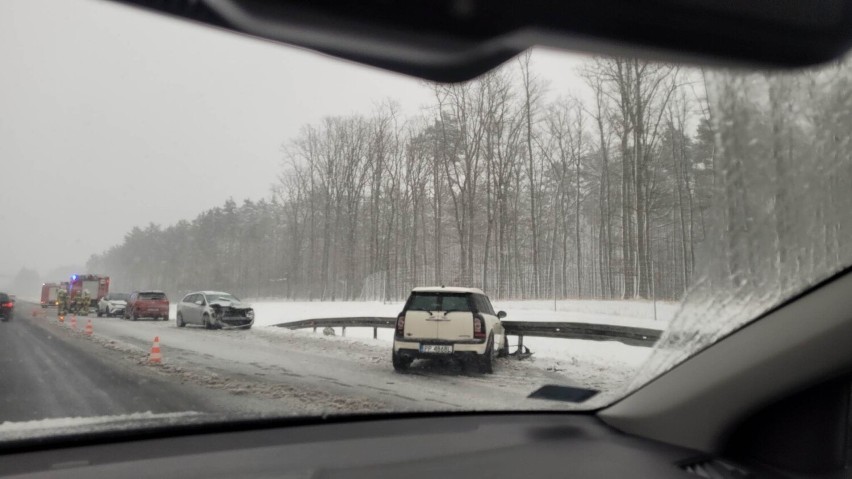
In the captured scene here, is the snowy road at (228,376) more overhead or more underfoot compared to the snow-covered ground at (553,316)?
more underfoot

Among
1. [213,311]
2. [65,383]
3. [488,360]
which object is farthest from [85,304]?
[488,360]

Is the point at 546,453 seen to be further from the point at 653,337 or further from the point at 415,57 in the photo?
the point at 415,57

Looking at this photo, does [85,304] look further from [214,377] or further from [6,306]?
[214,377]

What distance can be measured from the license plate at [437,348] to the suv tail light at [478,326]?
0.28 metres

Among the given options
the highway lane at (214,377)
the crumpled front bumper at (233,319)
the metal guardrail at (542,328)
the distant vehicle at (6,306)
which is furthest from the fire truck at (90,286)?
→ the metal guardrail at (542,328)

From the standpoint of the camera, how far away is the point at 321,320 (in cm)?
548

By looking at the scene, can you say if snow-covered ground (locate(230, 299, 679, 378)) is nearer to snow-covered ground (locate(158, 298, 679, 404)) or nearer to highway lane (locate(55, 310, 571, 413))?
snow-covered ground (locate(158, 298, 679, 404))

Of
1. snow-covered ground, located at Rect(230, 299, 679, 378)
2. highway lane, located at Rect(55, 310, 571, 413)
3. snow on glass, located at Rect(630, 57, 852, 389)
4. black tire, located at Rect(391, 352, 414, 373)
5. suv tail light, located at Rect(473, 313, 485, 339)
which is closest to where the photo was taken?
snow on glass, located at Rect(630, 57, 852, 389)

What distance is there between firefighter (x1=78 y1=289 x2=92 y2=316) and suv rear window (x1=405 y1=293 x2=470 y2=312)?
2.59 m

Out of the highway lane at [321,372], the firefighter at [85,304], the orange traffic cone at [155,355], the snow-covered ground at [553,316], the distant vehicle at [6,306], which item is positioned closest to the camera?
the distant vehicle at [6,306]

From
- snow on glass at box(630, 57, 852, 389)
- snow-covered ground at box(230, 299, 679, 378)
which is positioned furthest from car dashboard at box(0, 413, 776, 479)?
snow-covered ground at box(230, 299, 679, 378)

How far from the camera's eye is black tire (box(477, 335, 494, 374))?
5.10 meters

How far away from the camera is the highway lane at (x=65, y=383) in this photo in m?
2.91

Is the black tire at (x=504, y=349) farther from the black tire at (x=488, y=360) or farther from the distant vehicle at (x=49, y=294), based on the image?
the distant vehicle at (x=49, y=294)
